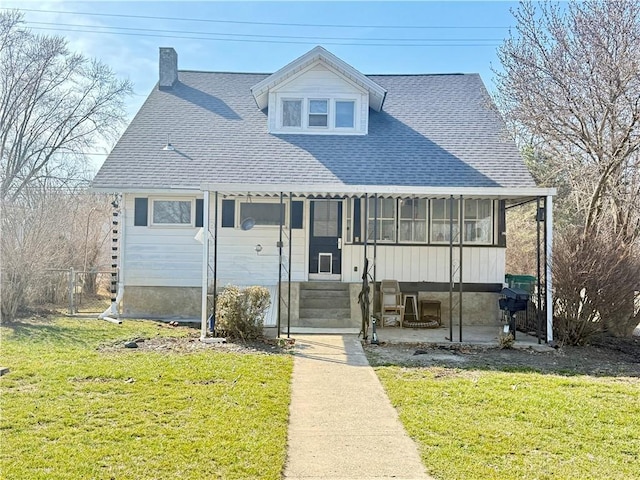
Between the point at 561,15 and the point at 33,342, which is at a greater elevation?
the point at 561,15

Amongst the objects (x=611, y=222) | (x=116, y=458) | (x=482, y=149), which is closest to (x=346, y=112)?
(x=482, y=149)

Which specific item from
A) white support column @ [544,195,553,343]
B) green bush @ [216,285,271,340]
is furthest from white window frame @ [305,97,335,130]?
white support column @ [544,195,553,343]

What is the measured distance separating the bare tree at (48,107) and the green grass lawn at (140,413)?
16.0 metres

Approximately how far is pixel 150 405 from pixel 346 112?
1020 centimetres

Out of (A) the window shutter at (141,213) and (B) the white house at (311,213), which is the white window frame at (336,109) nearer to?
(B) the white house at (311,213)

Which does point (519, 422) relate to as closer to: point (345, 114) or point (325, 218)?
point (325, 218)

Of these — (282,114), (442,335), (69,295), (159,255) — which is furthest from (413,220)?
(69,295)

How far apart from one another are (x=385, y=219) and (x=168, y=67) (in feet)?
28.8

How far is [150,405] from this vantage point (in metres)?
4.77

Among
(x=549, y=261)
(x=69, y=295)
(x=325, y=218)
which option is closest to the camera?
(x=549, y=261)

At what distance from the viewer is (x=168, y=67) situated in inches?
590

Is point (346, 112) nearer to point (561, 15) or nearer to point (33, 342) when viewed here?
point (561, 15)

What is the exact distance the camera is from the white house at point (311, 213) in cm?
1098

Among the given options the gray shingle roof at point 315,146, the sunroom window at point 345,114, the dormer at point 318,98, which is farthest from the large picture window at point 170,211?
the sunroom window at point 345,114
